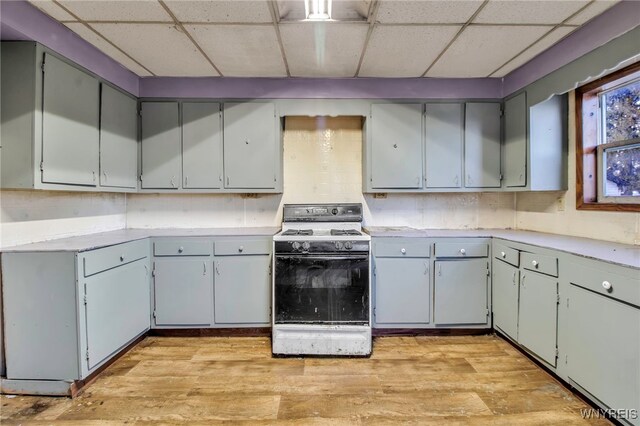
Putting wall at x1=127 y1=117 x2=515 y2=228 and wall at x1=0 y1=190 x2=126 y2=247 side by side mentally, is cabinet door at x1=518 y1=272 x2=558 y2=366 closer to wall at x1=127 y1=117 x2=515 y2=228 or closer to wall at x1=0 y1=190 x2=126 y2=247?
wall at x1=127 y1=117 x2=515 y2=228

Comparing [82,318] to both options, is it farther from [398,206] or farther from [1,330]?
[398,206]

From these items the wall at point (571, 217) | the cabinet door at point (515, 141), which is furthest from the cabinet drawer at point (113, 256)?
the wall at point (571, 217)

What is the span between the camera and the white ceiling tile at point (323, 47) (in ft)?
7.17

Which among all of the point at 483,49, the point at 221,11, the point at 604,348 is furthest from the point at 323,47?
the point at 604,348

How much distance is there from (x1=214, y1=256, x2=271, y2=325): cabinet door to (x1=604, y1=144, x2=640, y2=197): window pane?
2.87 m

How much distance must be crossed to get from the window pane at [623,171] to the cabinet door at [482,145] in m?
0.84

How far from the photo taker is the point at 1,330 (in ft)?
6.55

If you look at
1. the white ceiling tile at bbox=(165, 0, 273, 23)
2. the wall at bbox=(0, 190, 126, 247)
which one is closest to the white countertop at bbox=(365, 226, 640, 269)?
the white ceiling tile at bbox=(165, 0, 273, 23)

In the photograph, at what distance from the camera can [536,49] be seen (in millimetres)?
2496

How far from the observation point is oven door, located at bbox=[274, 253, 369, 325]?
256 cm

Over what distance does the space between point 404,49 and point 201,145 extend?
2.05 metres

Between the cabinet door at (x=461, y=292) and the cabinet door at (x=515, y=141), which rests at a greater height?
the cabinet door at (x=515, y=141)

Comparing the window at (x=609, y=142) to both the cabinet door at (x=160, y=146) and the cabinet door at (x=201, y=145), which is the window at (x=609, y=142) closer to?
the cabinet door at (x=201, y=145)

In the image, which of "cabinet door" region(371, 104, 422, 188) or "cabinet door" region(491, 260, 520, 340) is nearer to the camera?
"cabinet door" region(491, 260, 520, 340)
